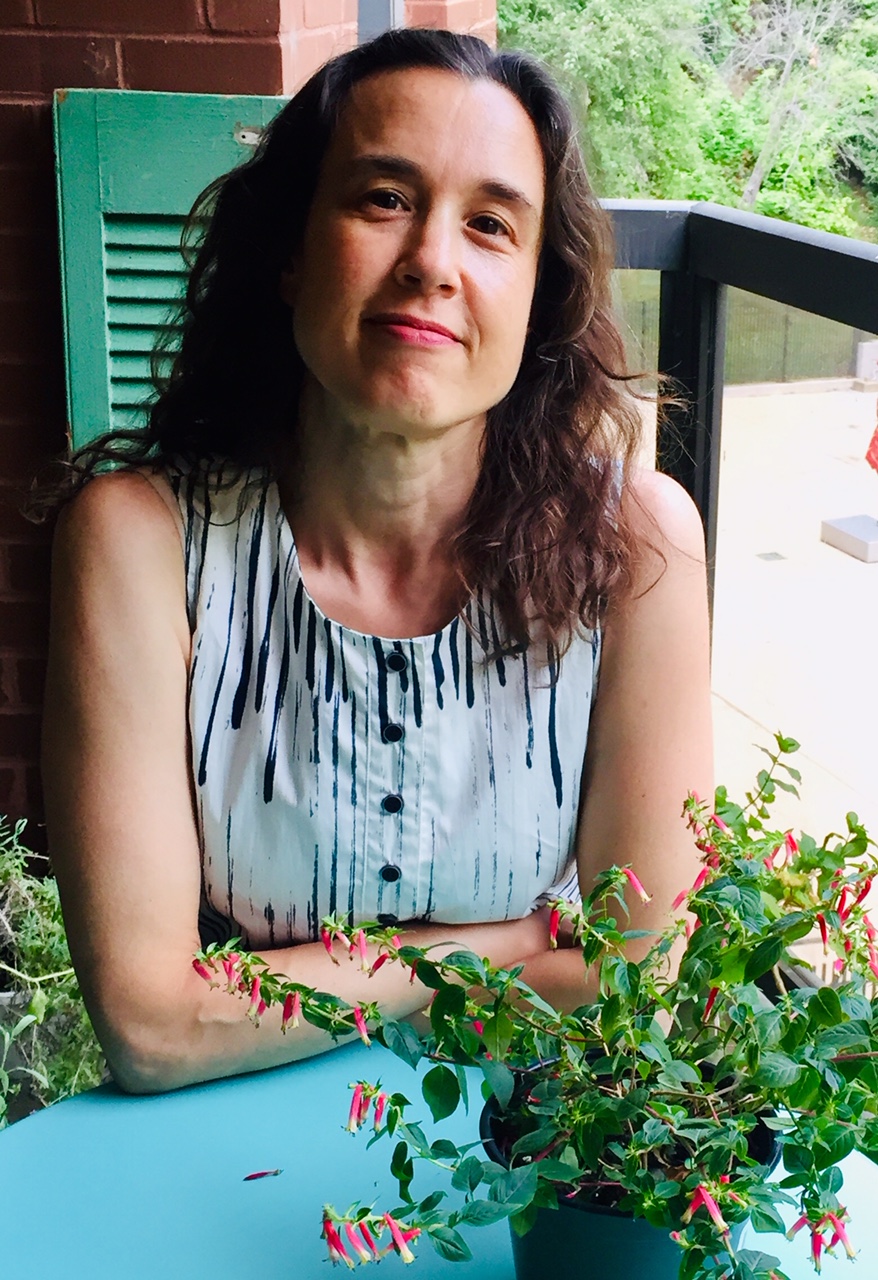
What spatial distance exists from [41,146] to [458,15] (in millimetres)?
1511

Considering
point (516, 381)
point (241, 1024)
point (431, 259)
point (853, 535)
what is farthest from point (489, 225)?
point (853, 535)

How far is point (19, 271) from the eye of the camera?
2.25 meters

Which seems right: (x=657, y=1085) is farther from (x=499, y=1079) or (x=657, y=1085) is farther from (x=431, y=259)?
(x=431, y=259)

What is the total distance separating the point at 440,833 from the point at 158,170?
132 cm

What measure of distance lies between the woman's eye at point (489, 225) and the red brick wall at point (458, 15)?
1.96m

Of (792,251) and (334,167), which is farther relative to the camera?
(792,251)

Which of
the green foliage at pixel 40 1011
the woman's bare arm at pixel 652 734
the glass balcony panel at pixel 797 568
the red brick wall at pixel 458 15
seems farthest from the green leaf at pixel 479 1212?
the red brick wall at pixel 458 15

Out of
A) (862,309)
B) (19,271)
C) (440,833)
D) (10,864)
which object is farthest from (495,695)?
(19,271)

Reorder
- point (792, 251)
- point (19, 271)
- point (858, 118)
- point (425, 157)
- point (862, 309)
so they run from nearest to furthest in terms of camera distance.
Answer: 1. point (425, 157)
2. point (862, 309)
3. point (792, 251)
4. point (19, 271)
5. point (858, 118)

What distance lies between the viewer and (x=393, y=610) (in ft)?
4.36

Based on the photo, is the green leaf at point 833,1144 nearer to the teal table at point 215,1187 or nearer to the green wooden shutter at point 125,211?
the teal table at point 215,1187

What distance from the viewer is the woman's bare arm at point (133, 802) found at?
1.14 metres

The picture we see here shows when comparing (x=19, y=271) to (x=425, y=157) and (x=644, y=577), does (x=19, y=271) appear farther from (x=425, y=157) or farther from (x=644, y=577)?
(x=644, y=577)

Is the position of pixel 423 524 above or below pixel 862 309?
below
